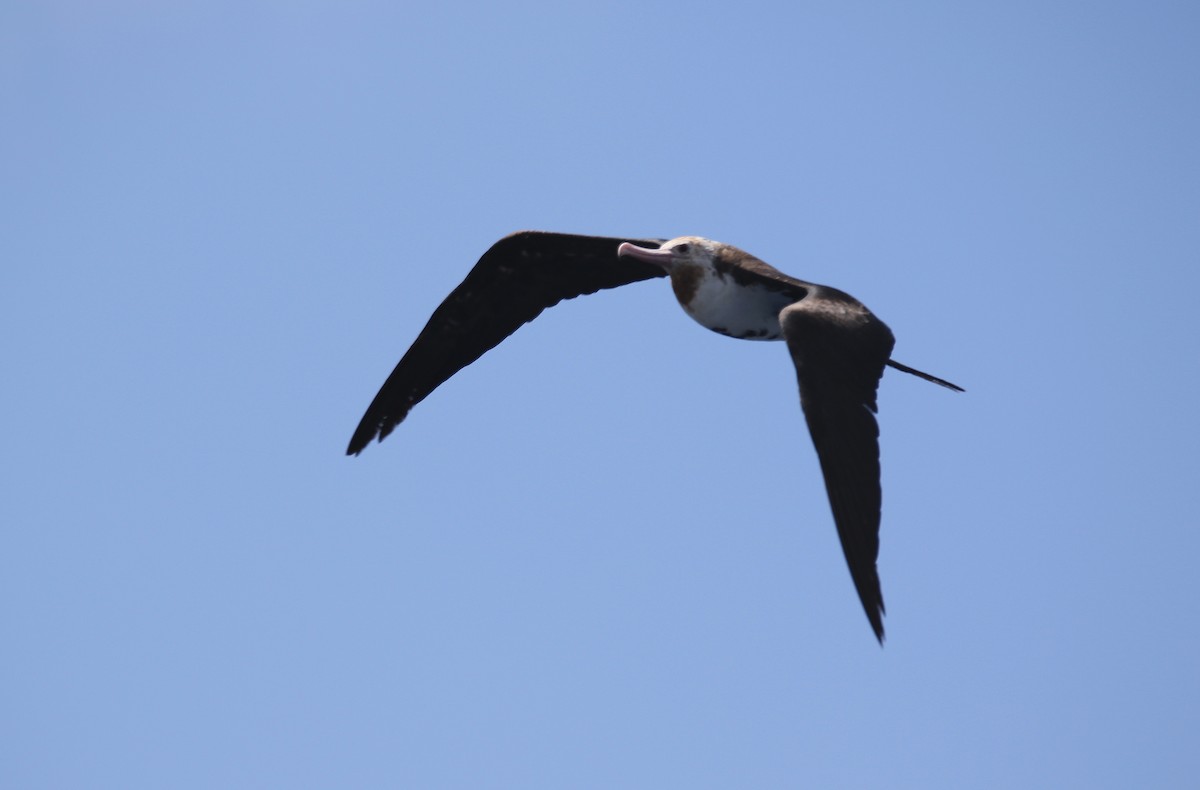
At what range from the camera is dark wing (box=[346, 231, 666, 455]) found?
43.0 feet

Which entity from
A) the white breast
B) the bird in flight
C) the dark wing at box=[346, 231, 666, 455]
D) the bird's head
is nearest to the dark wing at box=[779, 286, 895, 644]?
the bird in flight

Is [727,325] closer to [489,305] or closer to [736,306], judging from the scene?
[736,306]

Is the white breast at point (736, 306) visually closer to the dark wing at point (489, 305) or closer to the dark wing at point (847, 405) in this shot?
the dark wing at point (847, 405)

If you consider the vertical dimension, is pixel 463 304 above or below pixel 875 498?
above

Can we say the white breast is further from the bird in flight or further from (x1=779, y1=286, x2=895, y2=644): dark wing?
(x1=779, y1=286, x2=895, y2=644): dark wing

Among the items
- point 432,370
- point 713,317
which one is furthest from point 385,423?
point 713,317

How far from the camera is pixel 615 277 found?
13.3 m

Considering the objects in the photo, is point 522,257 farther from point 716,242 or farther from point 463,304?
point 716,242

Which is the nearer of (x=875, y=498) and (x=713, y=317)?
(x=875, y=498)

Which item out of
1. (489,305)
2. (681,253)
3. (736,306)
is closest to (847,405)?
(736,306)

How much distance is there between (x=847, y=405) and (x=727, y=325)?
2460 millimetres

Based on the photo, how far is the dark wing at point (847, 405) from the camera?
8836 millimetres

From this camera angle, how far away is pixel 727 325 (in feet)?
39.2

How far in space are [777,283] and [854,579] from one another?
11.0ft
